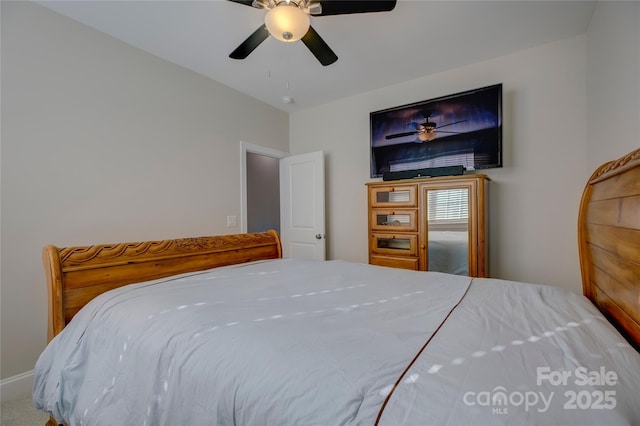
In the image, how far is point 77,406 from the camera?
1116 mm

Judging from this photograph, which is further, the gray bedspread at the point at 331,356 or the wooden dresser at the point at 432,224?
the wooden dresser at the point at 432,224

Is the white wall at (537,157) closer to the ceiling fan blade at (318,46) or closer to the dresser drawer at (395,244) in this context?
the dresser drawer at (395,244)

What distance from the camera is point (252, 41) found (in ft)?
5.99

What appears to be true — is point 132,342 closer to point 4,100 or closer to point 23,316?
point 23,316

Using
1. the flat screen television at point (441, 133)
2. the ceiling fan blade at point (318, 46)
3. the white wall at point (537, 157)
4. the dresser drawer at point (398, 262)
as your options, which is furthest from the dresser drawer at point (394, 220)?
the ceiling fan blade at point (318, 46)

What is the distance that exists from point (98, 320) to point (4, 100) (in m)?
1.75

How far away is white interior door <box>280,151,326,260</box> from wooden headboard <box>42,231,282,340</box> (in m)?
1.54

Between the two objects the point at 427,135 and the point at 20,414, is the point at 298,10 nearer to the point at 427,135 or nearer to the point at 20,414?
the point at 427,135

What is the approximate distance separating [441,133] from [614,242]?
7.25ft

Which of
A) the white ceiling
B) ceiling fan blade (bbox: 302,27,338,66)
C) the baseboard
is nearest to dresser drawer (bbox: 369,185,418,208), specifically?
the white ceiling

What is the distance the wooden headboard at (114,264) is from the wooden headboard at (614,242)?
81.7 inches

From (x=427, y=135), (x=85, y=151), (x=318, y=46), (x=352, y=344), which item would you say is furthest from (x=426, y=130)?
(x=85, y=151)

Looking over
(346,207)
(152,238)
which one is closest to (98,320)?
(152,238)

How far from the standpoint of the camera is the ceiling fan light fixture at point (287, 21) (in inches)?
56.9
